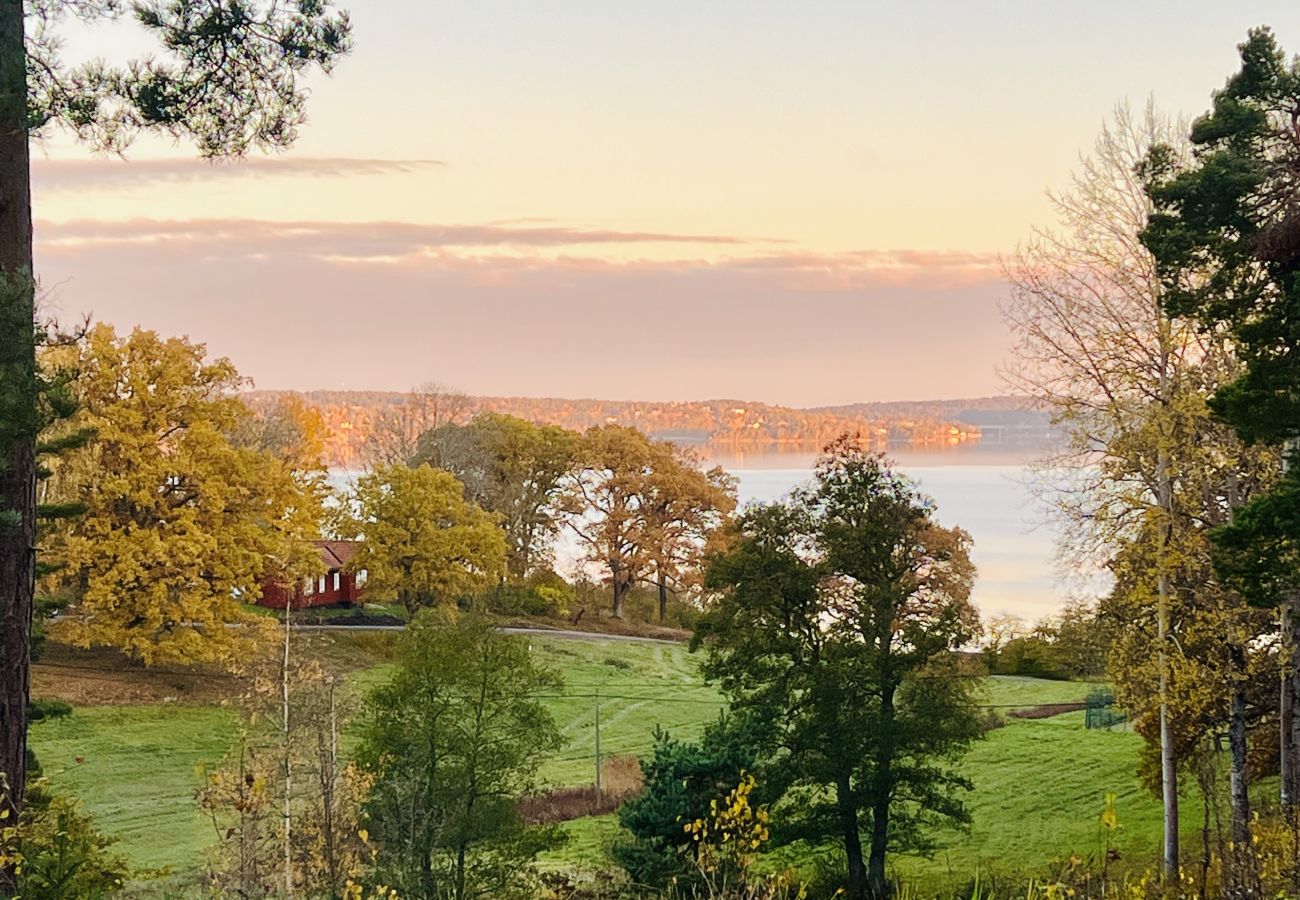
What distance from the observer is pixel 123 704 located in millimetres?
27141

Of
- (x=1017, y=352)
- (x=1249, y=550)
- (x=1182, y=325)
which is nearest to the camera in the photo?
(x=1249, y=550)

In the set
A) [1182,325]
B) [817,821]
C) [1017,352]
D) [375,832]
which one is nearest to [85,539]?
[375,832]

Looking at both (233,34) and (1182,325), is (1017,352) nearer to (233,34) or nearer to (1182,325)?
(1182,325)

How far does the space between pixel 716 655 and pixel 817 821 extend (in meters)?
2.75

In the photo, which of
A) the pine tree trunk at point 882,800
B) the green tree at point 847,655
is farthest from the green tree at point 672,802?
the pine tree trunk at point 882,800

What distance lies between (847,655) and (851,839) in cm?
272

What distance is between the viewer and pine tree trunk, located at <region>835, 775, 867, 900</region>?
1652cm

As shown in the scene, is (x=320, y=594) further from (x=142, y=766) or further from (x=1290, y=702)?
(x=1290, y=702)

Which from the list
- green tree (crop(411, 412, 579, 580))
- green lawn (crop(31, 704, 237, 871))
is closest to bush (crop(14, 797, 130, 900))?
green lawn (crop(31, 704, 237, 871))

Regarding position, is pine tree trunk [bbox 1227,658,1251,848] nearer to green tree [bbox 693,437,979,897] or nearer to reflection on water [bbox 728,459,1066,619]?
reflection on water [bbox 728,459,1066,619]

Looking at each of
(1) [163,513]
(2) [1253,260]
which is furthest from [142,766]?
(2) [1253,260]

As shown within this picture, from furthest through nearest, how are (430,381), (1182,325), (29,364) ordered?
1. (430,381)
2. (1182,325)
3. (29,364)

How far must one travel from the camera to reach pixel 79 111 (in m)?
7.76

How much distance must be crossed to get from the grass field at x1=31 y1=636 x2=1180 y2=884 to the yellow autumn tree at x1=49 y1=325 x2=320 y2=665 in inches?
86.5
